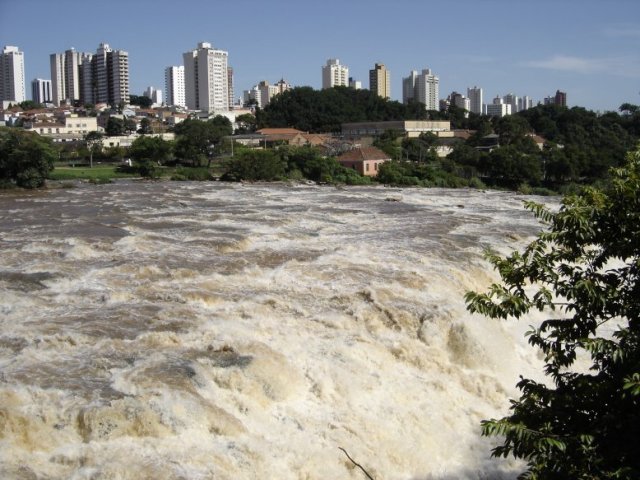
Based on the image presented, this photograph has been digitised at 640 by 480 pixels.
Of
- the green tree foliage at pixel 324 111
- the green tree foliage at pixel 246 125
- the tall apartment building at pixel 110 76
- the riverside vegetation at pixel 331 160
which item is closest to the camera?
the riverside vegetation at pixel 331 160

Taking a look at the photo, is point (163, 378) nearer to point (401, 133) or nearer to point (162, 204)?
point (162, 204)

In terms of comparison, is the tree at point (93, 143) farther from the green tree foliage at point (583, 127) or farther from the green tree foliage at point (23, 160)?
the green tree foliage at point (583, 127)

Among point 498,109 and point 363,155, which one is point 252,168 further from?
point 498,109

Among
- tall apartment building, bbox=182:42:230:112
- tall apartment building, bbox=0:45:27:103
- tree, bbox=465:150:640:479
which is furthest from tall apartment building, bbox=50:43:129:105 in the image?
tree, bbox=465:150:640:479

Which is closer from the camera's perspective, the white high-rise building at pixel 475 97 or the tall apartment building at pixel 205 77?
the tall apartment building at pixel 205 77

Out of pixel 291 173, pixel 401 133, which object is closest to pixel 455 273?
pixel 291 173

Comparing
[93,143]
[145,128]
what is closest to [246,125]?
[145,128]

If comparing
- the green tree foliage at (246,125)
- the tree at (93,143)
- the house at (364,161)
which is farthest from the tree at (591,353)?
the green tree foliage at (246,125)
